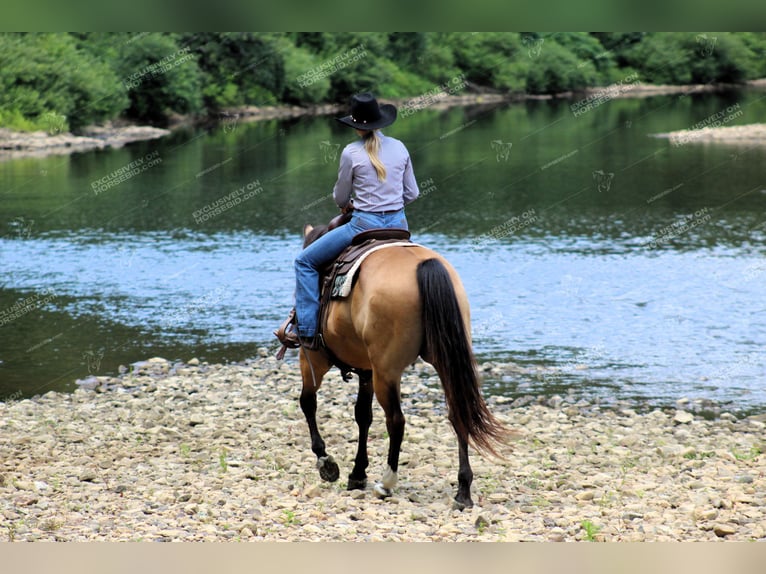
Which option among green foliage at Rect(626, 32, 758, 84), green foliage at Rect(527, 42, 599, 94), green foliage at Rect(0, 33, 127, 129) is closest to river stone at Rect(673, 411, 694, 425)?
green foliage at Rect(0, 33, 127, 129)

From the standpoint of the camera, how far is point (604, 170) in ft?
139

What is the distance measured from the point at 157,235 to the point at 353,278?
21.6 meters

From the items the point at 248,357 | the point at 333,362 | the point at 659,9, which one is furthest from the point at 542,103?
the point at 659,9

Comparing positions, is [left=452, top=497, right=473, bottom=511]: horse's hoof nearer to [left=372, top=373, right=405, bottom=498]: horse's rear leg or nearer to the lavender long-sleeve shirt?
[left=372, top=373, right=405, bottom=498]: horse's rear leg

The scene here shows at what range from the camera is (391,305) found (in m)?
8.19

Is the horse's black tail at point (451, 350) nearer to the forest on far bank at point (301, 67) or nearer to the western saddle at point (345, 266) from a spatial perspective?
the western saddle at point (345, 266)

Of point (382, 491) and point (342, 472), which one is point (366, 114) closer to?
point (382, 491)

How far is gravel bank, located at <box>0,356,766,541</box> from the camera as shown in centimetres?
782

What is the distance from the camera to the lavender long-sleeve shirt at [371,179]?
893 cm

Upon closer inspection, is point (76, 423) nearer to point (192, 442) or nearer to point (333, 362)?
point (192, 442)

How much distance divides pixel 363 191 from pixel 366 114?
0.70 meters

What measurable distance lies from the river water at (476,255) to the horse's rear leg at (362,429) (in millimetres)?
5078

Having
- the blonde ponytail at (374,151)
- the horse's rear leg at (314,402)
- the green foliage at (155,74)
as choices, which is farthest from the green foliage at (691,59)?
the blonde ponytail at (374,151)

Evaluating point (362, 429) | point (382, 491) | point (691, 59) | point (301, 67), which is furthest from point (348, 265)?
point (691, 59)
